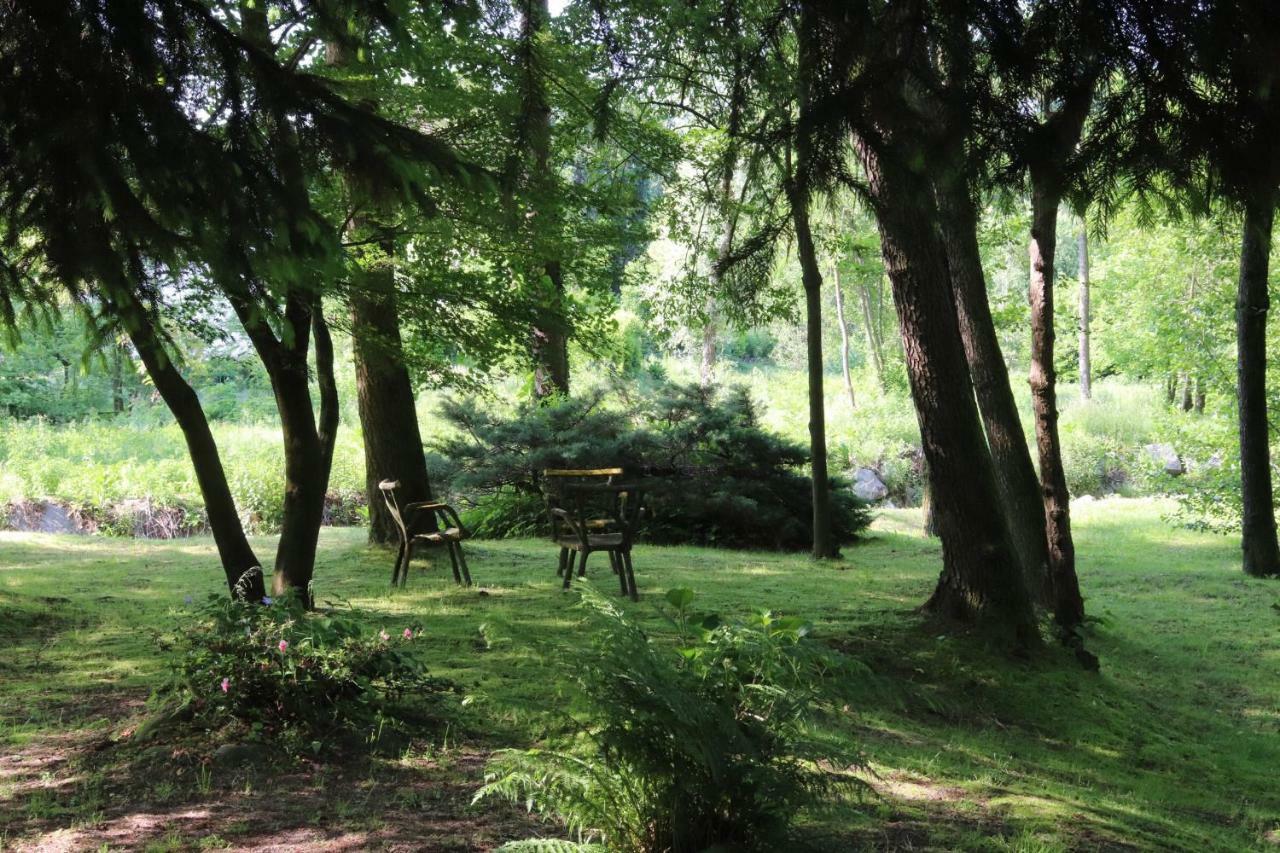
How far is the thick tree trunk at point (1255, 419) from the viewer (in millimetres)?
11148

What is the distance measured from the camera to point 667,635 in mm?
6176

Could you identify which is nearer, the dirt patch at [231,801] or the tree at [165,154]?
the dirt patch at [231,801]

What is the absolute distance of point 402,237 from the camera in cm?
752

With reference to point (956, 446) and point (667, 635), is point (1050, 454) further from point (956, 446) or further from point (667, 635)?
point (667, 635)

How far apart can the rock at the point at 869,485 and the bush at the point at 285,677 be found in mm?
17869

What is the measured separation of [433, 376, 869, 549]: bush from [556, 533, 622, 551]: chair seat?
5232 mm

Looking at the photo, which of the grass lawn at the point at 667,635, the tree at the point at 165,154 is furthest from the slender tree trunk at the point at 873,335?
the tree at the point at 165,154

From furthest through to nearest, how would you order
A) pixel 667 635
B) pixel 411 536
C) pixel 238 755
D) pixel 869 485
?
pixel 869 485
pixel 411 536
pixel 667 635
pixel 238 755

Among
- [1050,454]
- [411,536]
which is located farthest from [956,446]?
[411,536]

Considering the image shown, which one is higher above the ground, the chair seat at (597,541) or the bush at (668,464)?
the bush at (668,464)

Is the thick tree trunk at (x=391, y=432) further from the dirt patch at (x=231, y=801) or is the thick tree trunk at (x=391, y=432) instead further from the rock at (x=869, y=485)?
the rock at (x=869, y=485)

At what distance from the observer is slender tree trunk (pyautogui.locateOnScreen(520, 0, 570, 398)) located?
416 centimetres

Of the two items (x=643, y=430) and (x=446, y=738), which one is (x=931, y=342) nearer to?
(x=446, y=738)

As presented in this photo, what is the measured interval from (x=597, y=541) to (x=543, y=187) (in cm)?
254
